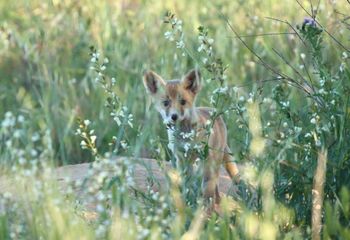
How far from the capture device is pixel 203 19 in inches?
360

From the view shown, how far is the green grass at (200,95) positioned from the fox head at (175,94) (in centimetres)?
11

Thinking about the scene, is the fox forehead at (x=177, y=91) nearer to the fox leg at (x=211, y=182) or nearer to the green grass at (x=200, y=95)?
the green grass at (x=200, y=95)

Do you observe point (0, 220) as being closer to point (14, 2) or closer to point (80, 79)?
point (80, 79)

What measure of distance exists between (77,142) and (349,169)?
305 cm

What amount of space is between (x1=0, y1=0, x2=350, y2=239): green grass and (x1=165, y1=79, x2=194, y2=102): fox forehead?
0.47 ft

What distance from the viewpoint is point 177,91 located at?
6.40 meters

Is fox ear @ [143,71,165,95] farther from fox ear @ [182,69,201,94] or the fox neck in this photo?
the fox neck

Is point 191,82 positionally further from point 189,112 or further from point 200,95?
point 200,95

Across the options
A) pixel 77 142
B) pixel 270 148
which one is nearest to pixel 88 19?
pixel 77 142

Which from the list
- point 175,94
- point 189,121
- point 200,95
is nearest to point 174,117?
point 189,121

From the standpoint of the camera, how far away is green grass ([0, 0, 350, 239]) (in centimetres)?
452

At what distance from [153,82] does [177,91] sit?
0.63 ft

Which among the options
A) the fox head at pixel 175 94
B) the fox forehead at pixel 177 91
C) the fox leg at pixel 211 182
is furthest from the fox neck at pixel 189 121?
the fox leg at pixel 211 182

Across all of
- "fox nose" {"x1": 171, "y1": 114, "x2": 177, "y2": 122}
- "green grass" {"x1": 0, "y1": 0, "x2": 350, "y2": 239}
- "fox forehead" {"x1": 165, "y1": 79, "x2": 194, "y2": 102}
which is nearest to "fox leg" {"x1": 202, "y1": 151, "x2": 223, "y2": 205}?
"green grass" {"x1": 0, "y1": 0, "x2": 350, "y2": 239}
